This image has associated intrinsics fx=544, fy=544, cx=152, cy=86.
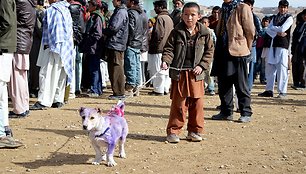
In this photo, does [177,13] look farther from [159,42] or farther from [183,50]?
[183,50]

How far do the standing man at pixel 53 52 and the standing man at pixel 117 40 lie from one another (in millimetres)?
1499

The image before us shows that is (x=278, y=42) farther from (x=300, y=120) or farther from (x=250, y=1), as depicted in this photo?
(x=300, y=120)

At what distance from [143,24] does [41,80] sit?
356 cm

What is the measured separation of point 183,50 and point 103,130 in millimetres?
1989

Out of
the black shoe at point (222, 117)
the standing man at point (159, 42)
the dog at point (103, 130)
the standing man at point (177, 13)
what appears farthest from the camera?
the standing man at point (177, 13)

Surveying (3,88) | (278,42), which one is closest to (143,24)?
(278,42)

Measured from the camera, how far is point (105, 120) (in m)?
5.98

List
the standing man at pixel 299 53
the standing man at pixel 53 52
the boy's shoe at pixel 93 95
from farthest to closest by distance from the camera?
1. the standing man at pixel 299 53
2. the boy's shoe at pixel 93 95
3. the standing man at pixel 53 52

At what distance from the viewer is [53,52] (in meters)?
9.56

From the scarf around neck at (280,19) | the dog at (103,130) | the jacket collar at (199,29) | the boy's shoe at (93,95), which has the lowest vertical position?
the boy's shoe at (93,95)

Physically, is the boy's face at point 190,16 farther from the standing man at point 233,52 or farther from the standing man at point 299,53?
the standing man at point 299,53

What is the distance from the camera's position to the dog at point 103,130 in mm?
5785

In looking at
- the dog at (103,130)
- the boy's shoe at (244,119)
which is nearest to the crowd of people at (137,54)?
the boy's shoe at (244,119)

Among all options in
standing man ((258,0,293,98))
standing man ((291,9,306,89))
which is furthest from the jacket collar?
standing man ((291,9,306,89))
